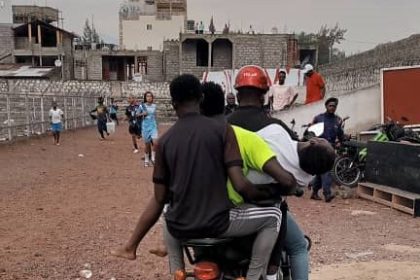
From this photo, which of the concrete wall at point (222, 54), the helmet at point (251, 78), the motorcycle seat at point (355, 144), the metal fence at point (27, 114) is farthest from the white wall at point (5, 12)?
the helmet at point (251, 78)

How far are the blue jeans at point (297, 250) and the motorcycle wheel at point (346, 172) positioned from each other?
6.75 meters

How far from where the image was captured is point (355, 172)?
10078 millimetres

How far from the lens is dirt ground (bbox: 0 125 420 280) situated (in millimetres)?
5469

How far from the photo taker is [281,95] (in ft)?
35.9

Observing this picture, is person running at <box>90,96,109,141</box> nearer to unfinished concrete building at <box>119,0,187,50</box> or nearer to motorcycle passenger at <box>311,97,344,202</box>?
motorcycle passenger at <box>311,97,344,202</box>

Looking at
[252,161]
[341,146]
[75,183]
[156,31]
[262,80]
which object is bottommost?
[75,183]

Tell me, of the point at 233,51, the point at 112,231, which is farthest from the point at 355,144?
the point at 233,51

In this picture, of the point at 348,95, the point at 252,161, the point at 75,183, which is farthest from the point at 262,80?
the point at 348,95

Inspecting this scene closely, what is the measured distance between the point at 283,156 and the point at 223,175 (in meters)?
0.37

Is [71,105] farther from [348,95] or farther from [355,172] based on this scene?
[355,172]

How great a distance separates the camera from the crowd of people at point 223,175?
281cm

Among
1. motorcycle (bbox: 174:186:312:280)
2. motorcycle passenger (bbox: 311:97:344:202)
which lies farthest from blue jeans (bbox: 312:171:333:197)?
motorcycle (bbox: 174:186:312:280)

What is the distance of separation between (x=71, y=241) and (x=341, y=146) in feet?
17.8

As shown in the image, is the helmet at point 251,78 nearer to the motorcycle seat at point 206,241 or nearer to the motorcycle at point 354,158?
the motorcycle seat at point 206,241
